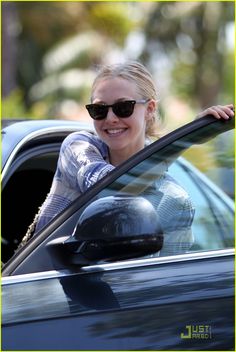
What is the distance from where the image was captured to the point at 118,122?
117 inches

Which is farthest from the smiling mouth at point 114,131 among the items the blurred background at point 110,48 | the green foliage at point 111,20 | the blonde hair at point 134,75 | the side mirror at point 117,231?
the green foliage at point 111,20

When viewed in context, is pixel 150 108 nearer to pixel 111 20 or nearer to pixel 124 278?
pixel 124 278

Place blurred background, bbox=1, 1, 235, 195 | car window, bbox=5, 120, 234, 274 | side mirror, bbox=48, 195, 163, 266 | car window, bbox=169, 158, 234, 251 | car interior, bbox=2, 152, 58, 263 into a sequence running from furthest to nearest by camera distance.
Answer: blurred background, bbox=1, 1, 235, 195 < car interior, bbox=2, 152, 58, 263 < car window, bbox=169, 158, 234, 251 < car window, bbox=5, 120, 234, 274 < side mirror, bbox=48, 195, 163, 266

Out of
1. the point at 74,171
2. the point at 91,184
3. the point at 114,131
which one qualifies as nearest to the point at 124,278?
the point at 91,184

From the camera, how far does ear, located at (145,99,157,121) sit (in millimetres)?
3133

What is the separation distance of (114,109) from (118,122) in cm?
5

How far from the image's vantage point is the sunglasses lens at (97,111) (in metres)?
2.96

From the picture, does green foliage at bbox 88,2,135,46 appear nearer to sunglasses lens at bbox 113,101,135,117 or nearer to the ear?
the ear

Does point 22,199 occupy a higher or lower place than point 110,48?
lower

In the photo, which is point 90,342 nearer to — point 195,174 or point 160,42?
point 195,174

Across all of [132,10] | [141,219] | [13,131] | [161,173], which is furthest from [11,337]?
[132,10]

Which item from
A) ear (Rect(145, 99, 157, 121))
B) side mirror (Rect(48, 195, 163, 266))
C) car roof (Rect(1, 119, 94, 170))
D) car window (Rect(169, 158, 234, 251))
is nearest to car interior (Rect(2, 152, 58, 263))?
car roof (Rect(1, 119, 94, 170))

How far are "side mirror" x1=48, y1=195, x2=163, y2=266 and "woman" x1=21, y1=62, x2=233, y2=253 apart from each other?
47 cm

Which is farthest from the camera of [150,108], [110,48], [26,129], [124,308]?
[110,48]
